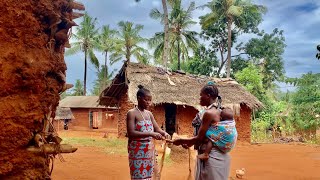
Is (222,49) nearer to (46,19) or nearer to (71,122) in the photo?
(71,122)

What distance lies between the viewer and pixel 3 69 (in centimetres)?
250

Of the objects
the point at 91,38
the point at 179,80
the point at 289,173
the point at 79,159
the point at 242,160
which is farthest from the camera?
the point at 91,38

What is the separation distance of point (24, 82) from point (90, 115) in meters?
27.2

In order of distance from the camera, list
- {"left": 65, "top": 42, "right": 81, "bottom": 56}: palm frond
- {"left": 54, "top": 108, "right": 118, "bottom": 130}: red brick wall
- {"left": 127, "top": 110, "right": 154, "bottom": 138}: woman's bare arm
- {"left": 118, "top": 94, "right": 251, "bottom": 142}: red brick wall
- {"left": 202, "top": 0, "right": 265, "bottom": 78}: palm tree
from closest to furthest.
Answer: {"left": 127, "top": 110, "right": 154, "bottom": 138}: woman's bare arm → {"left": 118, "top": 94, "right": 251, "bottom": 142}: red brick wall → {"left": 202, "top": 0, "right": 265, "bottom": 78}: palm tree → {"left": 54, "top": 108, "right": 118, "bottom": 130}: red brick wall → {"left": 65, "top": 42, "right": 81, "bottom": 56}: palm frond

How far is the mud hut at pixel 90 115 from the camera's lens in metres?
28.3

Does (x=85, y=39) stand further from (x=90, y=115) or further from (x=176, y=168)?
(x=176, y=168)

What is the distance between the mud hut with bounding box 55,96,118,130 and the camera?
28.3m

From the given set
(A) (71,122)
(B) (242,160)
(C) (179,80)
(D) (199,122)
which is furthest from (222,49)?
(D) (199,122)

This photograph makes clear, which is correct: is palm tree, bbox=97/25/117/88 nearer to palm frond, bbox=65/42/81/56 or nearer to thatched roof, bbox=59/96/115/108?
palm frond, bbox=65/42/81/56

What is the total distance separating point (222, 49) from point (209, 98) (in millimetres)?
26031

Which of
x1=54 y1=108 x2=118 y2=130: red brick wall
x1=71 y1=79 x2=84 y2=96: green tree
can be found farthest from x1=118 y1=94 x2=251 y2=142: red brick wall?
x1=71 y1=79 x2=84 y2=96: green tree

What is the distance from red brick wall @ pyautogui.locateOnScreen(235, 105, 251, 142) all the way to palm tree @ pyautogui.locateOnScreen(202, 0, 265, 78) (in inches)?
334

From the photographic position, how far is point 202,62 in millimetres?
28016

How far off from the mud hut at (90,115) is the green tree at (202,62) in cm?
766
